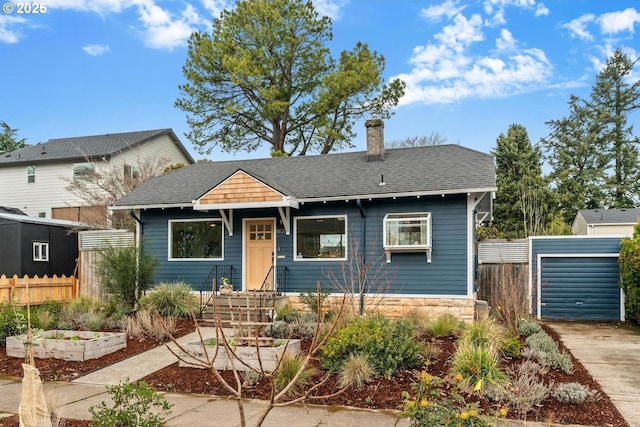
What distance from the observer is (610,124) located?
32.5m

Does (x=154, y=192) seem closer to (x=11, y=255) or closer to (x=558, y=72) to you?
(x=11, y=255)

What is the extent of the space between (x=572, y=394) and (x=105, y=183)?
2180 cm

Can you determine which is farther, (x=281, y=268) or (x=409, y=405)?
(x=281, y=268)

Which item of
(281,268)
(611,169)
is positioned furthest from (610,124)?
(281,268)

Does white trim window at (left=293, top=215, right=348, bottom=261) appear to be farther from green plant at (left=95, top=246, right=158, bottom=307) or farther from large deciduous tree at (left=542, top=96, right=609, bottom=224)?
large deciduous tree at (left=542, top=96, right=609, bottom=224)

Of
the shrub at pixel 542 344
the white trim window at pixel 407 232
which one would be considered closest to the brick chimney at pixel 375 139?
the white trim window at pixel 407 232

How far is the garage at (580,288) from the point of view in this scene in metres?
13.7

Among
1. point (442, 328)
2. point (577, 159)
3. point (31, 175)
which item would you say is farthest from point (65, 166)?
point (577, 159)

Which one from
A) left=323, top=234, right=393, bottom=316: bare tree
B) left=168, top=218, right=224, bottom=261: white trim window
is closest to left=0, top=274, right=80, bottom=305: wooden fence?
left=168, top=218, right=224, bottom=261: white trim window

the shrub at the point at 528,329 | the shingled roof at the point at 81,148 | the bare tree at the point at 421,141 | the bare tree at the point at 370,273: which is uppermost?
the bare tree at the point at 421,141

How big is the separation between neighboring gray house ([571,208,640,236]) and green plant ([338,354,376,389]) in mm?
19406

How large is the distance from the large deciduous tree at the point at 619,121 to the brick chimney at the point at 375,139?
22358mm

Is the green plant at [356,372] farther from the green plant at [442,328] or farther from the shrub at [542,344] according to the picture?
the green plant at [442,328]

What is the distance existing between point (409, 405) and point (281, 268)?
9.24 metres
